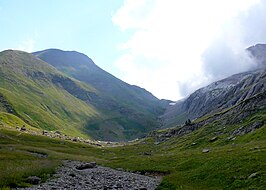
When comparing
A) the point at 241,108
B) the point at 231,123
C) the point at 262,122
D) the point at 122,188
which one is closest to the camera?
the point at 122,188

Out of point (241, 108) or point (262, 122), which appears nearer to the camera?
point (262, 122)

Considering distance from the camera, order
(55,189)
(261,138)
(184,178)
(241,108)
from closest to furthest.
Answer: (55,189), (184,178), (261,138), (241,108)

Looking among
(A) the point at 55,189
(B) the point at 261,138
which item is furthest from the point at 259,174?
(B) the point at 261,138

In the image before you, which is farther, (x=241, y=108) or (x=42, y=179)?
(x=241, y=108)

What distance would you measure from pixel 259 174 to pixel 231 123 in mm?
95346

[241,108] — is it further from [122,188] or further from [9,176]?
[9,176]

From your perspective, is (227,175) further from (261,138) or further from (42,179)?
(261,138)

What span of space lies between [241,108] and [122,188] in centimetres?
11119

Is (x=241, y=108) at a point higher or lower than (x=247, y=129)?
higher

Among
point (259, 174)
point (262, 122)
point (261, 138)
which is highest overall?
→ point (262, 122)

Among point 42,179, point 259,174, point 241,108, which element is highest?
point 241,108

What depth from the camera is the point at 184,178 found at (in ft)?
154

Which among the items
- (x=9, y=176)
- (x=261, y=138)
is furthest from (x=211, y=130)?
(x=9, y=176)

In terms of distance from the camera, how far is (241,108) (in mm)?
138750
